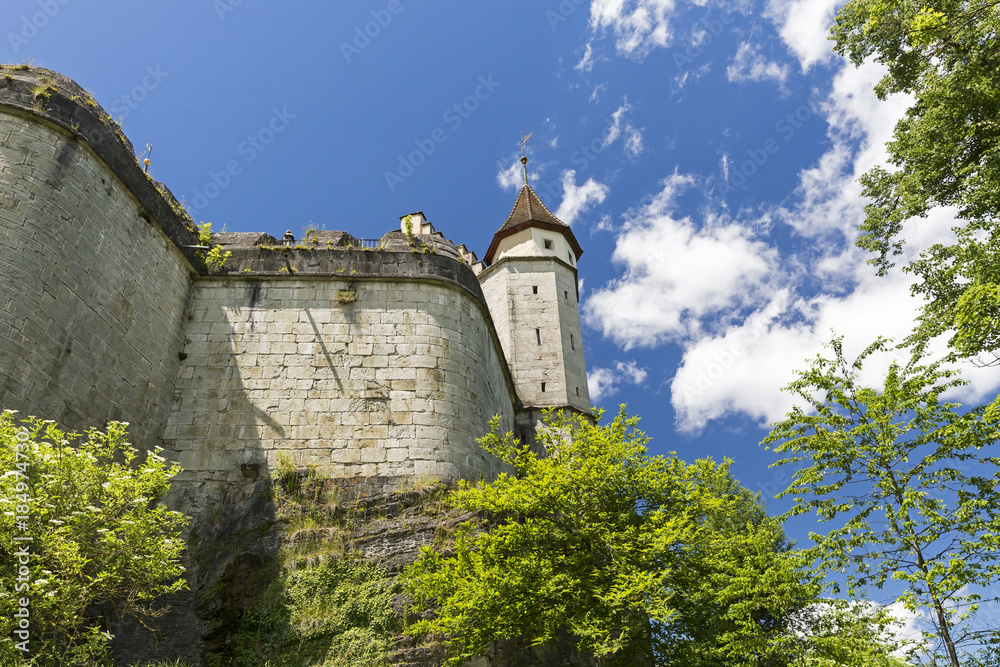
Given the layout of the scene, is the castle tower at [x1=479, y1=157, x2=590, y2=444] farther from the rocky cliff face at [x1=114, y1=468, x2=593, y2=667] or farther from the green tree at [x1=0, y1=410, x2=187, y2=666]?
the green tree at [x1=0, y1=410, x2=187, y2=666]

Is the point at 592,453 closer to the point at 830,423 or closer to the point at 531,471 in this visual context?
the point at 531,471

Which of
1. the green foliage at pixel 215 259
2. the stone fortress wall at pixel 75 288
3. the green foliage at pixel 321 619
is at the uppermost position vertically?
the green foliage at pixel 215 259

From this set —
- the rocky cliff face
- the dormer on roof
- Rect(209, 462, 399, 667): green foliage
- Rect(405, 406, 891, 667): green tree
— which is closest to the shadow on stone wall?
the rocky cliff face

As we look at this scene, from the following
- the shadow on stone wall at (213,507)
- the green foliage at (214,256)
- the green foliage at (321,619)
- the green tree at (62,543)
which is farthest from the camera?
the green foliage at (214,256)

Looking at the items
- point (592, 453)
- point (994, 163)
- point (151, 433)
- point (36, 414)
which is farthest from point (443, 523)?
point (994, 163)

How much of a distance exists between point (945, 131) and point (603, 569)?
1079 cm

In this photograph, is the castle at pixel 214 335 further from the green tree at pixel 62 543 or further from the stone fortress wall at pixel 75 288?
the green tree at pixel 62 543

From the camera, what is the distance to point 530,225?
28.0 meters

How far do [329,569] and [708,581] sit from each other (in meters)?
7.12

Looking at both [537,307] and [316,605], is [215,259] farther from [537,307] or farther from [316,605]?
[537,307]

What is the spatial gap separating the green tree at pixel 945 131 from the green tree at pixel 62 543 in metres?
12.5

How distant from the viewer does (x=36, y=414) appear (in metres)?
10.2

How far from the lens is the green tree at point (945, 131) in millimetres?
10766

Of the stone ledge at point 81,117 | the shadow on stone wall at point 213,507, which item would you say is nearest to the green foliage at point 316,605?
the shadow on stone wall at point 213,507
